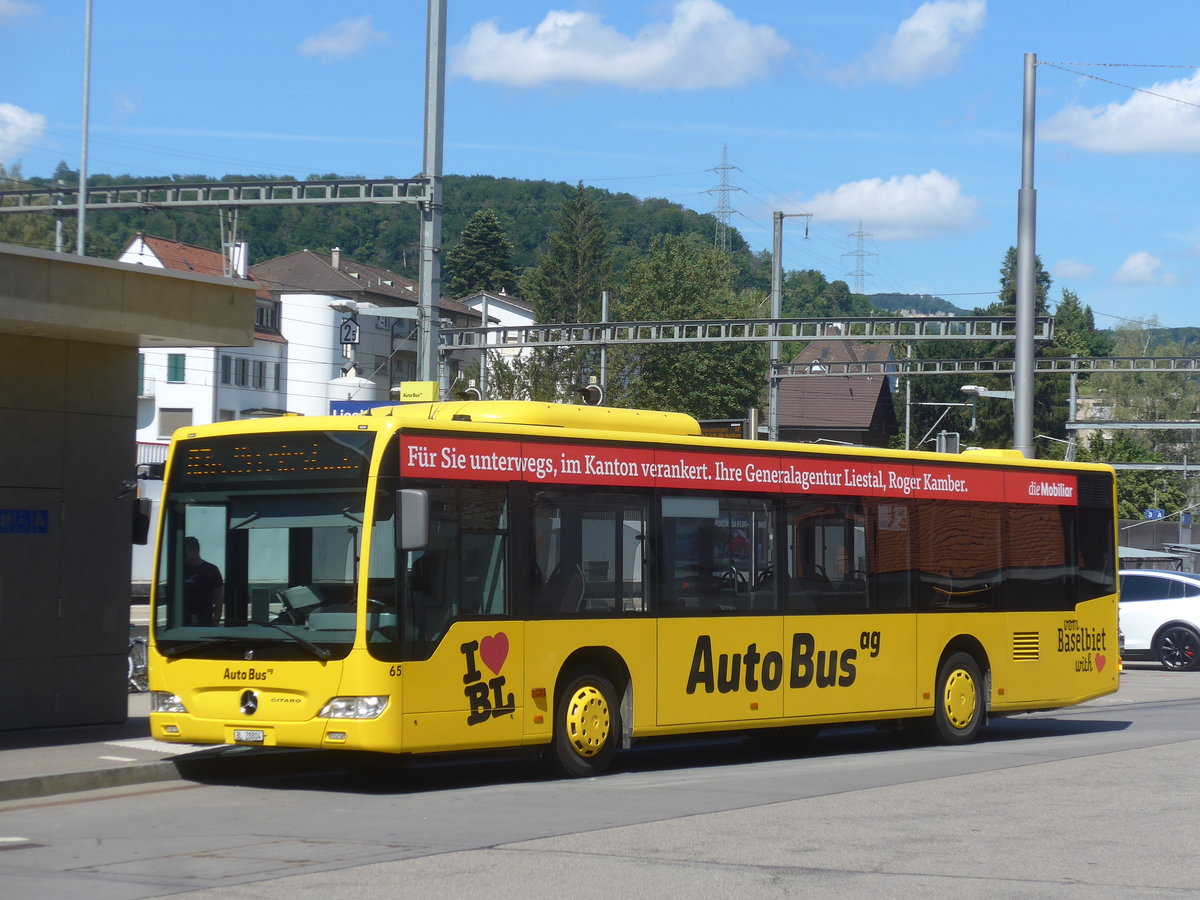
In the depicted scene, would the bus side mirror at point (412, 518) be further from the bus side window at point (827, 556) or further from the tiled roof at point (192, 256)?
the tiled roof at point (192, 256)

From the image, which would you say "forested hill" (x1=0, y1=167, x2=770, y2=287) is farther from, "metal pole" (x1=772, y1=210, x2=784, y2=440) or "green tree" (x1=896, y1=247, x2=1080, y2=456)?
"metal pole" (x1=772, y1=210, x2=784, y2=440)

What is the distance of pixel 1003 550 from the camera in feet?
56.6

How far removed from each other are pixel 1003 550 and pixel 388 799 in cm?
818

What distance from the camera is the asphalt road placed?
8.22 meters

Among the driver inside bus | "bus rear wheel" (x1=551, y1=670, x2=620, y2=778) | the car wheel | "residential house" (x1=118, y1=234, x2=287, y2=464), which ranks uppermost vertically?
"residential house" (x1=118, y1=234, x2=287, y2=464)

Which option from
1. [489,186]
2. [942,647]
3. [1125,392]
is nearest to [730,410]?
[1125,392]

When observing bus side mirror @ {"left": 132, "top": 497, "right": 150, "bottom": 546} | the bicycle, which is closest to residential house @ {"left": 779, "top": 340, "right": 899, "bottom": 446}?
the bicycle

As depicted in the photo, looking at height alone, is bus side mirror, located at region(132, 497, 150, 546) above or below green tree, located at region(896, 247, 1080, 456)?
below

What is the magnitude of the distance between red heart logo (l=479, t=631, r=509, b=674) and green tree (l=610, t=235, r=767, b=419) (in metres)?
69.7

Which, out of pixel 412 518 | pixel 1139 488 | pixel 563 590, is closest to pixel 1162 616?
pixel 563 590

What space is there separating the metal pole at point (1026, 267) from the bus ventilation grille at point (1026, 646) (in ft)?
27.1

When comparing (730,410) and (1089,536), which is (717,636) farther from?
(730,410)

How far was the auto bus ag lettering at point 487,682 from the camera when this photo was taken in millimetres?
12109

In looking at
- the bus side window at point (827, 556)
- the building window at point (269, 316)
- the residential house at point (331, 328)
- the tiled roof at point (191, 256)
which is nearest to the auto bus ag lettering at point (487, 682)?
the bus side window at point (827, 556)
